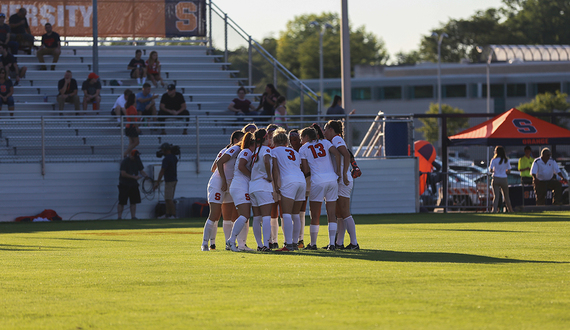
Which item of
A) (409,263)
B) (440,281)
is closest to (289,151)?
(409,263)

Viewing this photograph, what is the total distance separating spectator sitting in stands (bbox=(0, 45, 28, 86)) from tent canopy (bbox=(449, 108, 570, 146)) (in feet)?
46.5

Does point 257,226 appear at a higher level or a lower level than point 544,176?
lower

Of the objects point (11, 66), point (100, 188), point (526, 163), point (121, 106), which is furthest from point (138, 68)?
point (526, 163)

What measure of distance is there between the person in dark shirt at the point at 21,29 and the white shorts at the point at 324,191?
19191 mm

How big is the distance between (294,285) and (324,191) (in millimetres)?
3555

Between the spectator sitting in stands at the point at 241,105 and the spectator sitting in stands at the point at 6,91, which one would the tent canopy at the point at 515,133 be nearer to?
the spectator sitting in stands at the point at 241,105

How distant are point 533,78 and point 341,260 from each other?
70202mm

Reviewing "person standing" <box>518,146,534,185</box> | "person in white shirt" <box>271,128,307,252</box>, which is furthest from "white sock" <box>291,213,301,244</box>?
"person standing" <box>518,146,534,185</box>

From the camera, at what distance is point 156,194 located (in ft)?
73.2

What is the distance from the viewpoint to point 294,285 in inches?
313

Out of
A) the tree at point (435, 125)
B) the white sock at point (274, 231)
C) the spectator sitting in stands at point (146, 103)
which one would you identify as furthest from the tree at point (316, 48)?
the white sock at point (274, 231)

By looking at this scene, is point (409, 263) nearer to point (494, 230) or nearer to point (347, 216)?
point (347, 216)

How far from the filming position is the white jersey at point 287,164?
11.1 m

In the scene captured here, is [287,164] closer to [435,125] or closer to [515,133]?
[515,133]
